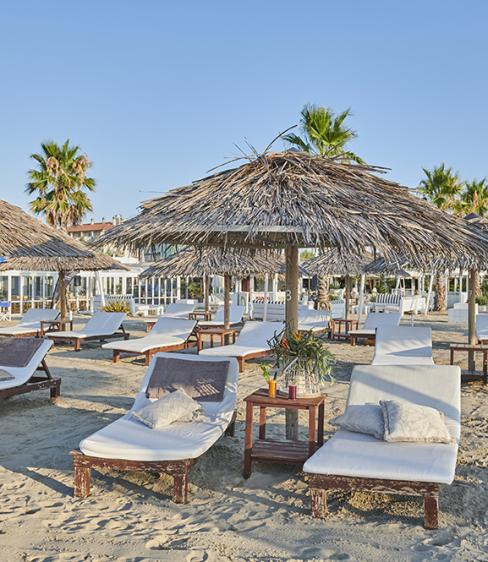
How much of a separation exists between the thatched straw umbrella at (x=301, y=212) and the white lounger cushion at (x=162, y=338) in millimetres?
5739

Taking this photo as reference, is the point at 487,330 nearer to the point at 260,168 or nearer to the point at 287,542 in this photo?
the point at 260,168

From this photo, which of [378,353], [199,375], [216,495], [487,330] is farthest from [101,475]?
[487,330]

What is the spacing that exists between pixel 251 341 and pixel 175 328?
221 cm

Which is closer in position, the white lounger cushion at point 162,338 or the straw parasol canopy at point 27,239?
the straw parasol canopy at point 27,239

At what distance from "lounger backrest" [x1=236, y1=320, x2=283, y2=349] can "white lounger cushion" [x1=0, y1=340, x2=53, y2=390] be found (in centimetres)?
408

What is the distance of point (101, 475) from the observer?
5234 mm

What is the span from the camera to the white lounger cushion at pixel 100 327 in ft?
45.2

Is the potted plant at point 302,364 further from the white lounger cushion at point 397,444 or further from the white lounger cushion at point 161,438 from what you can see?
the white lounger cushion at point 161,438

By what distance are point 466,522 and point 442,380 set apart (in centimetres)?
154

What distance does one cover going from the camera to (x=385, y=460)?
14.3 ft

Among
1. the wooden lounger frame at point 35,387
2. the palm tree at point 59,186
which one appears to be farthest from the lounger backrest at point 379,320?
the palm tree at point 59,186

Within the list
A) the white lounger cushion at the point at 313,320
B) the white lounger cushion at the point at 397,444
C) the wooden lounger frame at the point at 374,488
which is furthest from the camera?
the white lounger cushion at the point at 313,320

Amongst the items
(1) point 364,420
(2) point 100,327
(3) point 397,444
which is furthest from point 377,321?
(3) point 397,444

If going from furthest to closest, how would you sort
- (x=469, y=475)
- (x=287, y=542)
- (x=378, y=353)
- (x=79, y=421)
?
(x=378, y=353) < (x=79, y=421) < (x=469, y=475) < (x=287, y=542)
